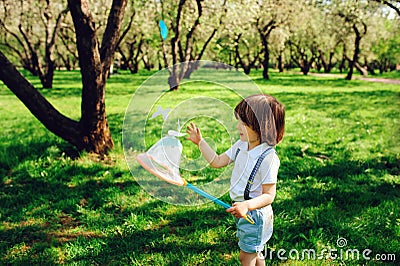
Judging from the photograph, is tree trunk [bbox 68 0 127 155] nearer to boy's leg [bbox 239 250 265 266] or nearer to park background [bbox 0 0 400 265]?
park background [bbox 0 0 400 265]

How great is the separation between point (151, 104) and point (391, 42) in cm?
5243

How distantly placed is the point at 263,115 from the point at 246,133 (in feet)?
0.67

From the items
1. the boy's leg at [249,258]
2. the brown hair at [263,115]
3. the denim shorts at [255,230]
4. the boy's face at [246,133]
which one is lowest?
the boy's leg at [249,258]

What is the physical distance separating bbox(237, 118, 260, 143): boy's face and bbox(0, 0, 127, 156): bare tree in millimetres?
4183

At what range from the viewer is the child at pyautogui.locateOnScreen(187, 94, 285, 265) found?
2363 millimetres

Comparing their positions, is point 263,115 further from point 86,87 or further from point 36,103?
point 36,103

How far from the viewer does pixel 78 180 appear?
5.48 meters

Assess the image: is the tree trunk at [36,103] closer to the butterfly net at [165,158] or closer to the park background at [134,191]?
the park background at [134,191]

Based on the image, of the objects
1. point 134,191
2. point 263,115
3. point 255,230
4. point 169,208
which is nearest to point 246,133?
point 263,115

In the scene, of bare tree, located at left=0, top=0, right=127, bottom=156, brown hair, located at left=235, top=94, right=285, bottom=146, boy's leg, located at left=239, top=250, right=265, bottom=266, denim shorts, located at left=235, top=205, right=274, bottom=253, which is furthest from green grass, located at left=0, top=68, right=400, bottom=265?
denim shorts, located at left=235, top=205, right=274, bottom=253

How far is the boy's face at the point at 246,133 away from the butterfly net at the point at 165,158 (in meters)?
0.48

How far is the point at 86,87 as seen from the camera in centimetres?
605

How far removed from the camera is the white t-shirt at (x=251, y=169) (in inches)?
96.0

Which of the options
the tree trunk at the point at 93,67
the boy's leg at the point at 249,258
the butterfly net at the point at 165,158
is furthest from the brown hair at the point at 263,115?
the tree trunk at the point at 93,67
